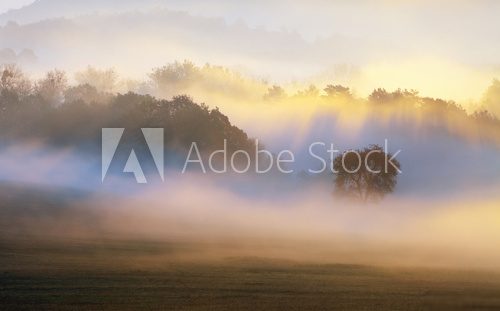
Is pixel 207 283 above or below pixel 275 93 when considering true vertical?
below

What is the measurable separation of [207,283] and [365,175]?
157 feet

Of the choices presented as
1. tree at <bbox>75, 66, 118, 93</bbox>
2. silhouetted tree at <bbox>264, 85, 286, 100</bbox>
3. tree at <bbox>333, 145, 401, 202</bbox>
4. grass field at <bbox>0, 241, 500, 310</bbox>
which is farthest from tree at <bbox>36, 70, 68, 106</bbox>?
grass field at <bbox>0, 241, 500, 310</bbox>

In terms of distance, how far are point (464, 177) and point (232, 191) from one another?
106 ft

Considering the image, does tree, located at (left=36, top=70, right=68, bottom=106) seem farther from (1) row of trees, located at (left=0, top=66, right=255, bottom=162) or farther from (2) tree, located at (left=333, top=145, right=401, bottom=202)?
(2) tree, located at (left=333, top=145, right=401, bottom=202)

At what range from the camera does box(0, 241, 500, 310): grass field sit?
33125 millimetres

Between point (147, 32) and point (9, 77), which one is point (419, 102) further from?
point (147, 32)

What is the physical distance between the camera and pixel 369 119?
10656cm

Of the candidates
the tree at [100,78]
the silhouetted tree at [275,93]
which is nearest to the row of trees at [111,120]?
the tree at [100,78]

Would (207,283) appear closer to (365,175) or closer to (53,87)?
(365,175)

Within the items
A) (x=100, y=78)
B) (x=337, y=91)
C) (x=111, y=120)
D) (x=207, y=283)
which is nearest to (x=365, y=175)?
(x=111, y=120)

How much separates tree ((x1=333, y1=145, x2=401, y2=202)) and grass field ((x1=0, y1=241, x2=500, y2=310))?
35.3 meters

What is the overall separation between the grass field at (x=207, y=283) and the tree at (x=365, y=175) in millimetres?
35315

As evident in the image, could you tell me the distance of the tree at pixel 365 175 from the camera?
272 feet

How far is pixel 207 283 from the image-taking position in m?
38.3
